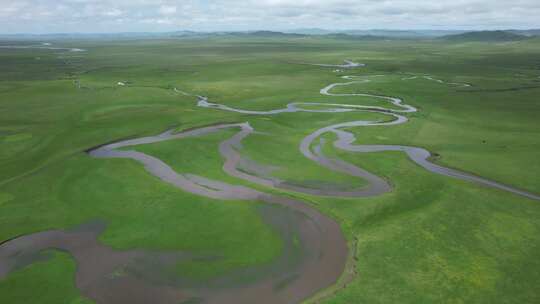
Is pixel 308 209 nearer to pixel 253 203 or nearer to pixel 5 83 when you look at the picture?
pixel 253 203

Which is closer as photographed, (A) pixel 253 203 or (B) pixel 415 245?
(B) pixel 415 245

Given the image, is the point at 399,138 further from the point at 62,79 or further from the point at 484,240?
the point at 62,79

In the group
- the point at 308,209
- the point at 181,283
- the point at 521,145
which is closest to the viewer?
the point at 181,283

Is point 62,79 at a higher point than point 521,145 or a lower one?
higher

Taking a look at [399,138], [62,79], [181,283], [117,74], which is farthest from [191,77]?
[181,283]

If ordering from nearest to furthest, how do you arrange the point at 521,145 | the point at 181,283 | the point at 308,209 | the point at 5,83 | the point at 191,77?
the point at 181,283 → the point at 308,209 → the point at 521,145 → the point at 5,83 → the point at 191,77

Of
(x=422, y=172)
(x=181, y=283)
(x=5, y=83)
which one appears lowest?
(x=181, y=283)

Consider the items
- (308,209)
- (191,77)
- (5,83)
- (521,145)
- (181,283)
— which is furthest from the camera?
(191,77)

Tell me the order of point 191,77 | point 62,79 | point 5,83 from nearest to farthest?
point 5,83, point 62,79, point 191,77

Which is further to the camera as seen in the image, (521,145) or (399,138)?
(399,138)

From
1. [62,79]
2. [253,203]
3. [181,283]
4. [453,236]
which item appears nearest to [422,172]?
[453,236]
